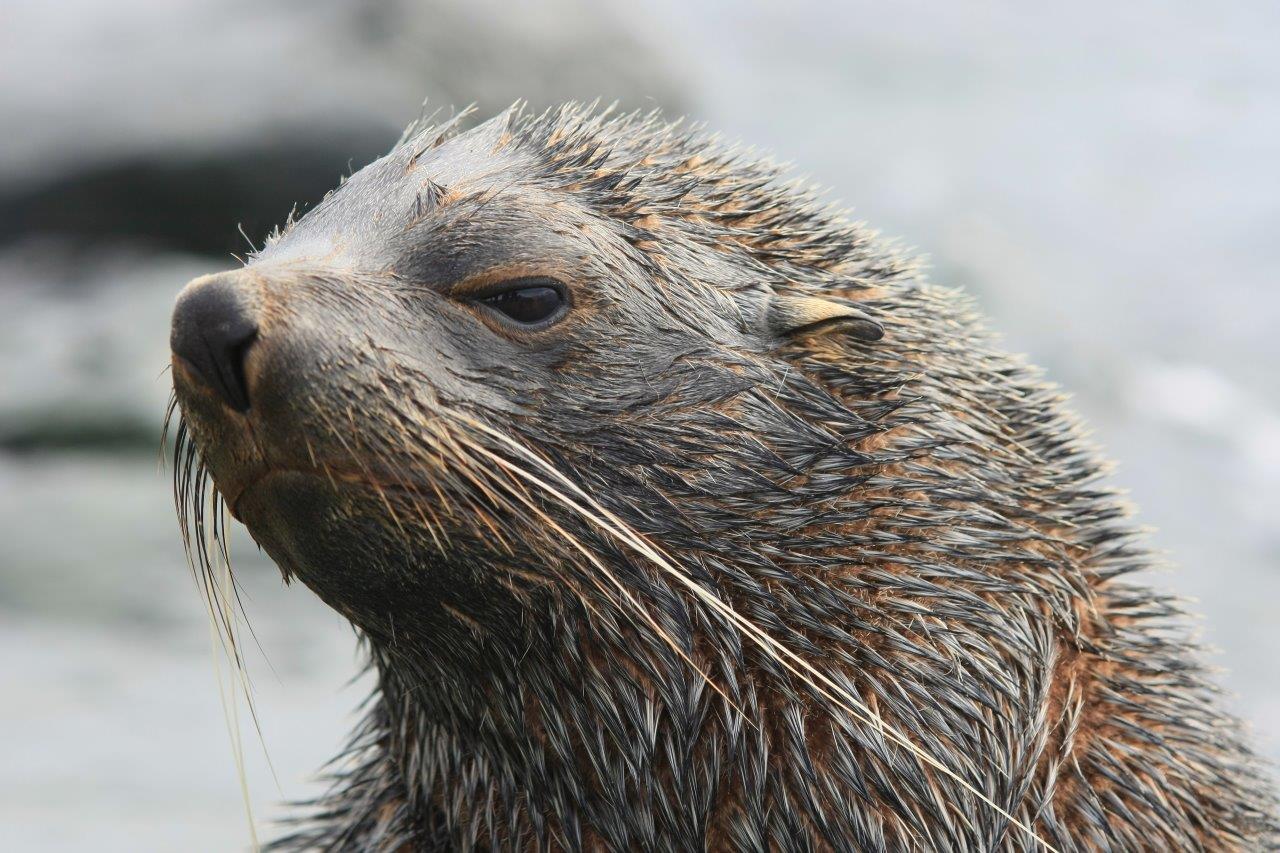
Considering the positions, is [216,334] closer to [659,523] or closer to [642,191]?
[659,523]

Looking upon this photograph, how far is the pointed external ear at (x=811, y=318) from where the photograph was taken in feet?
13.1

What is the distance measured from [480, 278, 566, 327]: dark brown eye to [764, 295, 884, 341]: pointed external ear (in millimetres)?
630

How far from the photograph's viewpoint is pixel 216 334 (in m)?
3.21

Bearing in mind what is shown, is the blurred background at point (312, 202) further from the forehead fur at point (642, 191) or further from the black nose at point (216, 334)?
the black nose at point (216, 334)

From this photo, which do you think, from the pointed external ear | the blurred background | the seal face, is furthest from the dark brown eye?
the blurred background

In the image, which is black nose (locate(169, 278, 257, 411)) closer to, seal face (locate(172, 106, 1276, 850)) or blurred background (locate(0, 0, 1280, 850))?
seal face (locate(172, 106, 1276, 850))

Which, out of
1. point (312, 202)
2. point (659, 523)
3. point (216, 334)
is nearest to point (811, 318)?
point (659, 523)

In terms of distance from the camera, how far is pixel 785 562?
3848mm

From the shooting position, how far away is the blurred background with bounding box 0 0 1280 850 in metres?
8.45

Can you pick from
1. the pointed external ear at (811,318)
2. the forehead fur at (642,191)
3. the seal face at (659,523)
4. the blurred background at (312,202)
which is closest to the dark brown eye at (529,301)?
the seal face at (659,523)

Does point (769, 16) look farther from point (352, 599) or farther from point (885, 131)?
point (352, 599)

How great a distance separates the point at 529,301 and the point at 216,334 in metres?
0.78

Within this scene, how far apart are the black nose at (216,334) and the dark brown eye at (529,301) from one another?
25.0 inches

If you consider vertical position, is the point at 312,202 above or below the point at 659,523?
above
